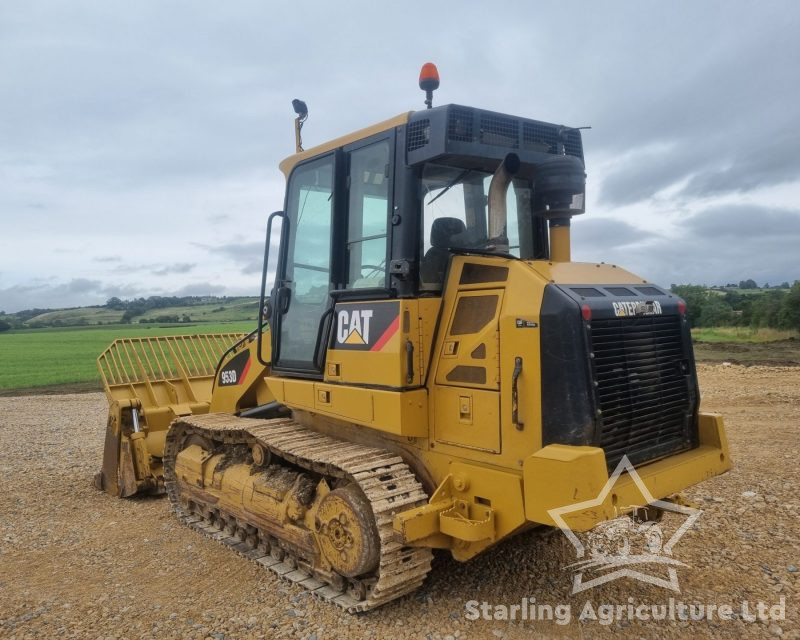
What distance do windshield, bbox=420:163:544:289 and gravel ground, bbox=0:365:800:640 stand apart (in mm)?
2244

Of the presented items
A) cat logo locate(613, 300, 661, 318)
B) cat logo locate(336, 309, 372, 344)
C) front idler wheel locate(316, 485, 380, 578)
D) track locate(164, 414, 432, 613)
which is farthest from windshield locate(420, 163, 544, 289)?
front idler wheel locate(316, 485, 380, 578)

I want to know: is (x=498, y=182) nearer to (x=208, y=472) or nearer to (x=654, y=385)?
(x=654, y=385)

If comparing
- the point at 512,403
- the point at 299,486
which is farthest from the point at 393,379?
the point at 299,486

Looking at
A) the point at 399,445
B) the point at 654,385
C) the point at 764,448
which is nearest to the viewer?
the point at 654,385

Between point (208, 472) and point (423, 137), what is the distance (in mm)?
3696

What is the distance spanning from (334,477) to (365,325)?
1174 millimetres

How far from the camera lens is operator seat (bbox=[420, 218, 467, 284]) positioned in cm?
Answer: 457

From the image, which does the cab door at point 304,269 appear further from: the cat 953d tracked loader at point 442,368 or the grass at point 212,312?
the grass at point 212,312

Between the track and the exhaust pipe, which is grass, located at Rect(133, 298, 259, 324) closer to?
the track

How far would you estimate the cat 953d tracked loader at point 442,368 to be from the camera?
12.6 ft

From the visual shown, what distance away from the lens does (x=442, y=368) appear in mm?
4387

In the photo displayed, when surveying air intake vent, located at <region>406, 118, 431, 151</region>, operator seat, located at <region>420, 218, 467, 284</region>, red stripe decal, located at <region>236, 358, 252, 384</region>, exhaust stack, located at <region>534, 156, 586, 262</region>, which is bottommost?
red stripe decal, located at <region>236, 358, 252, 384</region>

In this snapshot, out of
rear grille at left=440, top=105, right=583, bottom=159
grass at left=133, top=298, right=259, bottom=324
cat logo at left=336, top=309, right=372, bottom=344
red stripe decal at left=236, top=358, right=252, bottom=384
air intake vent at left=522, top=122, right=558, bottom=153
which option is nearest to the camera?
rear grille at left=440, top=105, right=583, bottom=159

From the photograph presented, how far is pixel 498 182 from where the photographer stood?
174 inches
